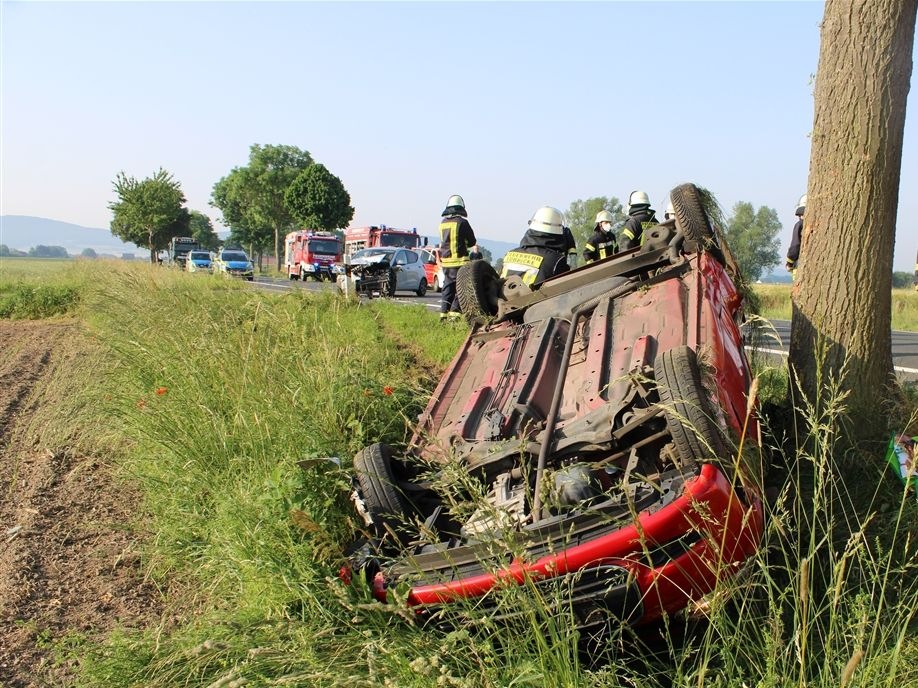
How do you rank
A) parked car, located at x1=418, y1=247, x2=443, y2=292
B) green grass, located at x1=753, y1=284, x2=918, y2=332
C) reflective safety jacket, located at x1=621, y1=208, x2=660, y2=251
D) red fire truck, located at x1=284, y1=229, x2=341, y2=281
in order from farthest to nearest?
red fire truck, located at x1=284, y1=229, x2=341, y2=281 → parked car, located at x1=418, y1=247, x2=443, y2=292 → green grass, located at x1=753, y1=284, x2=918, y2=332 → reflective safety jacket, located at x1=621, y1=208, x2=660, y2=251

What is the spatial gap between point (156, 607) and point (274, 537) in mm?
743

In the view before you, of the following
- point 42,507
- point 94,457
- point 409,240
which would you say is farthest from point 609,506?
point 409,240

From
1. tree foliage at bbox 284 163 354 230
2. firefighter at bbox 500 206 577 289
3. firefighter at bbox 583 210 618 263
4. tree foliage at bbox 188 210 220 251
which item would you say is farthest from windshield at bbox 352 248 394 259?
tree foliage at bbox 188 210 220 251

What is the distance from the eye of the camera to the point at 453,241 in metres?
10.0

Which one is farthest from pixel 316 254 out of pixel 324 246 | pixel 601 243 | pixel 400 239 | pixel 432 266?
pixel 601 243

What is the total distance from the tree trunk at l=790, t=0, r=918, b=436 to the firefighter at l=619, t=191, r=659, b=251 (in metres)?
3.15

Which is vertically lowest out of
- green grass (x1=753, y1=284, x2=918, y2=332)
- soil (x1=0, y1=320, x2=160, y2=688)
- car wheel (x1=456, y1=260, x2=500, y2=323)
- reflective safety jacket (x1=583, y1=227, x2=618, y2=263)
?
soil (x1=0, y1=320, x2=160, y2=688)

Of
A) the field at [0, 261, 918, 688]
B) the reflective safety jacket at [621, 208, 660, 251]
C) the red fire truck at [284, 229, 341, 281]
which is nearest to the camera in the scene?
the field at [0, 261, 918, 688]

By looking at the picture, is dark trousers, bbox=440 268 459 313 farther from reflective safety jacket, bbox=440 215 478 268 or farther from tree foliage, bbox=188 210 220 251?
tree foliage, bbox=188 210 220 251

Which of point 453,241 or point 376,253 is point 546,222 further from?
point 376,253

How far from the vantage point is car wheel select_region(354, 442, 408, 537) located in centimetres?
341

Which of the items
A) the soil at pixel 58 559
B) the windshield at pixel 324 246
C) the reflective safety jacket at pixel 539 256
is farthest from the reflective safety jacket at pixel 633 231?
the windshield at pixel 324 246

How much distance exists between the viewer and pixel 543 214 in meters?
7.13

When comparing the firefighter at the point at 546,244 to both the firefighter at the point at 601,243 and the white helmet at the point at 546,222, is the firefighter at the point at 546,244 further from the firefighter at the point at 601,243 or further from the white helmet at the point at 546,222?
the firefighter at the point at 601,243
